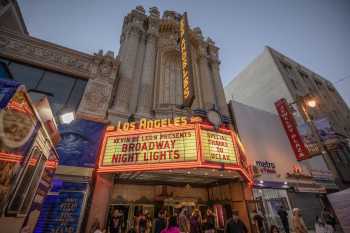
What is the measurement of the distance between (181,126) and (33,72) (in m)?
10.1

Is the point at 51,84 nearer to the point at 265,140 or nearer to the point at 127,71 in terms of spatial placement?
the point at 127,71

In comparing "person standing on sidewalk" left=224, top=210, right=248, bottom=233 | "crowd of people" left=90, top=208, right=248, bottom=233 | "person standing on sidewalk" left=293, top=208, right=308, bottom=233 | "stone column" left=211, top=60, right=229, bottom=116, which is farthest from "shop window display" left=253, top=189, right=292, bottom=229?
"stone column" left=211, top=60, right=229, bottom=116

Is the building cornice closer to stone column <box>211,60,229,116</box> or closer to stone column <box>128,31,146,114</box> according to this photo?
stone column <box>128,31,146,114</box>

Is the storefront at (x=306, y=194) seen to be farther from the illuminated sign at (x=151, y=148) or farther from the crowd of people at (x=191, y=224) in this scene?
the illuminated sign at (x=151, y=148)

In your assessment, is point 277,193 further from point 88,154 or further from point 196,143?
point 88,154

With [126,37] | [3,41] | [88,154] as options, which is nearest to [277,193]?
[88,154]

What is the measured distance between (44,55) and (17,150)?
36.8 feet

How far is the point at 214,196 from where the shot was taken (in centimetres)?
1263

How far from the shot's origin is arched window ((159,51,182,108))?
14914 millimetres

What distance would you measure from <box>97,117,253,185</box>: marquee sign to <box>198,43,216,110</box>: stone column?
6646mm

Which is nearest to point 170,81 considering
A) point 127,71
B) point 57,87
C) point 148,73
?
point 148,73

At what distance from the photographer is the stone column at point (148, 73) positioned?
515 inches

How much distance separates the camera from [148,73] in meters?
15.0

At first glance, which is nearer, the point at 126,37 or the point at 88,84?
the point at 88,84
